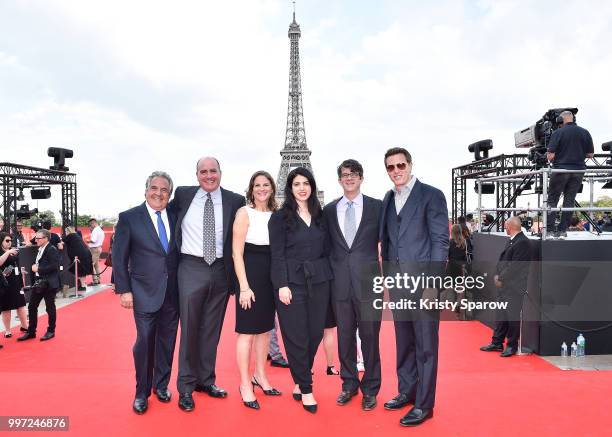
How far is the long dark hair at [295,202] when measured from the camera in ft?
10.2

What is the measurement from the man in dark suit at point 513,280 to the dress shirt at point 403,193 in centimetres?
283

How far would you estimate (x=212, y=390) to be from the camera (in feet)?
11.1

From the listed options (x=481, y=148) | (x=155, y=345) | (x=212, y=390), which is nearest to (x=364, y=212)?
(x=212, y=390)

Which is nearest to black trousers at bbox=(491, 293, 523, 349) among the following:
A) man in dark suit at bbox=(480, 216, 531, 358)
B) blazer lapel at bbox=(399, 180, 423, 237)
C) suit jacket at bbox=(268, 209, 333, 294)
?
man in dark suit at bbox=(480, 216, 531, 358)

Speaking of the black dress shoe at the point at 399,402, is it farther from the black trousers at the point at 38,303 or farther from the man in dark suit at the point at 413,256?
the black trousers at the point at 38,303

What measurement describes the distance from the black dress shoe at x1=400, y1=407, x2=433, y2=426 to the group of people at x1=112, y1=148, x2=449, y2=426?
0.06 ft

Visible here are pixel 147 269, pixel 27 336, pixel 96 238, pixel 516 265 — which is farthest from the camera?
pixel 96 238

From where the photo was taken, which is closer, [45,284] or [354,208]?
[354,208]

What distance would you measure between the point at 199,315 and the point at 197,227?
0.67 metres

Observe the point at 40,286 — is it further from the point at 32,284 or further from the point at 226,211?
the point at 226,211

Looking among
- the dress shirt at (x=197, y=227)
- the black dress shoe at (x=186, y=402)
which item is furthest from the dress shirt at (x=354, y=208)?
the black dress shoe at (x=186, y=402)

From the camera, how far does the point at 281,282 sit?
3.08 meters

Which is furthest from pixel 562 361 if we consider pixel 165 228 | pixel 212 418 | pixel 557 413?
pixel 165 228

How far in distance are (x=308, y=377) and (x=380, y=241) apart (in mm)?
1109
